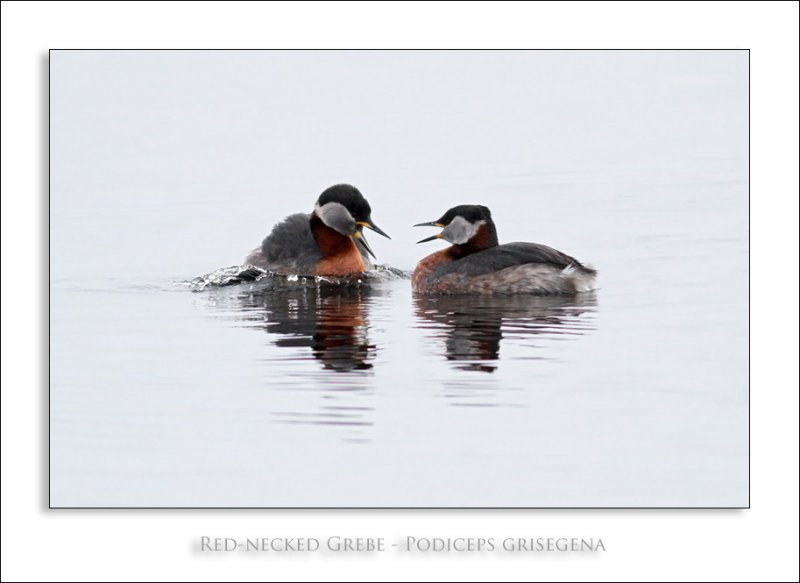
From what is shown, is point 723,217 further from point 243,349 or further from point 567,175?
point 243,349

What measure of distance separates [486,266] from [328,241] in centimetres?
142

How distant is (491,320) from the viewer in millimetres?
9242

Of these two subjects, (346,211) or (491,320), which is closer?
(491,320)

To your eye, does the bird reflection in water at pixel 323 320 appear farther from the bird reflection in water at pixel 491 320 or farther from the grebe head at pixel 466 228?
the grebe head at pixel 466 228

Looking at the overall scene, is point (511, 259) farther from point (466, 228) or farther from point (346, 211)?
point (346, 211)

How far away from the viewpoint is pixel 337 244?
11.2 m

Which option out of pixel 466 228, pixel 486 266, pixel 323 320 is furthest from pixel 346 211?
pixel 323 320

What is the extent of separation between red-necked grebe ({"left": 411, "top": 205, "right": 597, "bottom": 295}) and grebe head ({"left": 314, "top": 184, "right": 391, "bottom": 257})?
627 mm

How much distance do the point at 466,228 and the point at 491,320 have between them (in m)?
1.60

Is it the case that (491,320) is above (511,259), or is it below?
below

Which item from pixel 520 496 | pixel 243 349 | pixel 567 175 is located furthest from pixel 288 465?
pixel 567 175

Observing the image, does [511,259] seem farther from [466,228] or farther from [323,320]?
[323,320]

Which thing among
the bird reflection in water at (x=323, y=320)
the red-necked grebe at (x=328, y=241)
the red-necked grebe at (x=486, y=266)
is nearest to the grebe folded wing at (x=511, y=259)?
the red-necked grebe at (x=486, y=266)

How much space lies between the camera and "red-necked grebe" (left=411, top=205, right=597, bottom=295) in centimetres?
1027
